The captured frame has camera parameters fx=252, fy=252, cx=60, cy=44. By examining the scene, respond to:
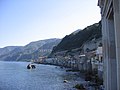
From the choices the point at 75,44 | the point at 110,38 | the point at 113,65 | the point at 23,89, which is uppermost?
the point at 75,44

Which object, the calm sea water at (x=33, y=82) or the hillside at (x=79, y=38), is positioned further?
the hillside at (x=79, y=38)

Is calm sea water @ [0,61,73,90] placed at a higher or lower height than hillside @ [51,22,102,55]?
lower

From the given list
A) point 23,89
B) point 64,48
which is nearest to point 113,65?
point 23,89

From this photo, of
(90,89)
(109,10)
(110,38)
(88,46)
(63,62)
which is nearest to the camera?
(109,10)

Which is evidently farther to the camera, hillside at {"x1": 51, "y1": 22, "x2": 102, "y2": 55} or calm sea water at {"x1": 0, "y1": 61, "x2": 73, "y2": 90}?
hillside at {"x1": 51, "y1": 22, "x2": 102, "y2": 55}

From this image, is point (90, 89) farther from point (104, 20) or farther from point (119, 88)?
point (119, 88)

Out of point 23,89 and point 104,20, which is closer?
point 104,20

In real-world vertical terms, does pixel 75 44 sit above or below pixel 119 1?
above

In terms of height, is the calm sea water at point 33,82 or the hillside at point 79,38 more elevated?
the hillside at point 79,38

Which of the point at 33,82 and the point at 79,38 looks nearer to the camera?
the point at 33,82

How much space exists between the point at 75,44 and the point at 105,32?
A: 149719mm

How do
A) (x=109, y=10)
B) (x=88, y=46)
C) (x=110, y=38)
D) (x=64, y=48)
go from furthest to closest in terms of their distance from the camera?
(x=64, y=48) → (x=88, y=46) → (x=110, y=38) → (x=109, y=10)

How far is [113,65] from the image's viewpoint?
18469 millimetres

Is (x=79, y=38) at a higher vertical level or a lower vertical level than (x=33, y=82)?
higher
